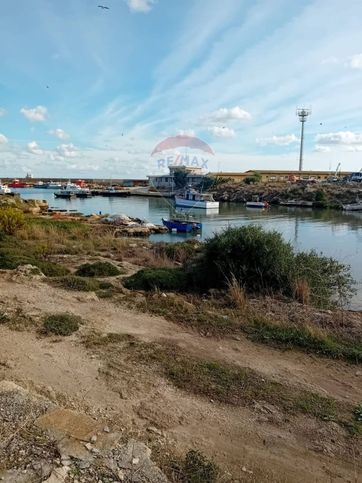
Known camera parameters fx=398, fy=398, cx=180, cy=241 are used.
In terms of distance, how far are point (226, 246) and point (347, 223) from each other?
43.0 metres

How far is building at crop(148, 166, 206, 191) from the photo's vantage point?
107 metres

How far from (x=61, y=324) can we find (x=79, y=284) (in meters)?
2.89

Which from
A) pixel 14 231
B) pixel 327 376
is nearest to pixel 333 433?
pixel 327 376

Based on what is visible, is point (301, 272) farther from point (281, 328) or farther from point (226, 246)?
point (281, 328)

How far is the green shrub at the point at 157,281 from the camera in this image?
10.2 metres

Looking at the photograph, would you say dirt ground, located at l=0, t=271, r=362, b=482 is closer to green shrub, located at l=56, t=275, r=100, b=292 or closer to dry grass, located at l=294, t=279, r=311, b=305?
green shrub, located at l=56, t=275, r=100, b=292

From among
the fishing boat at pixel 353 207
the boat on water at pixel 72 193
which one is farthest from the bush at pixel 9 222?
the boat on water at pixel 72 193

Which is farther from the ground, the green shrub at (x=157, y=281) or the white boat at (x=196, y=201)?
the green shrub at (x=157, y=281)

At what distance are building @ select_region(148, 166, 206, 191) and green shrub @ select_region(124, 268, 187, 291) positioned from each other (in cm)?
9414

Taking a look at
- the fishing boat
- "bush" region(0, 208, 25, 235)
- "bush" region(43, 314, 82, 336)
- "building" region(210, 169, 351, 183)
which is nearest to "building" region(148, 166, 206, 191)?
"building" region(210, 169, 351, 183)

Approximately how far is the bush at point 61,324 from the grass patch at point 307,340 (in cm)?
293

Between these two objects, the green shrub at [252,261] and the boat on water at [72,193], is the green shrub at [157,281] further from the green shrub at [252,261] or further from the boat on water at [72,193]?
the boat on water at [72,193]

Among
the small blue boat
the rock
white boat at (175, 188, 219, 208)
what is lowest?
the small blue boat

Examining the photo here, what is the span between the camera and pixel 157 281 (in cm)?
1034
